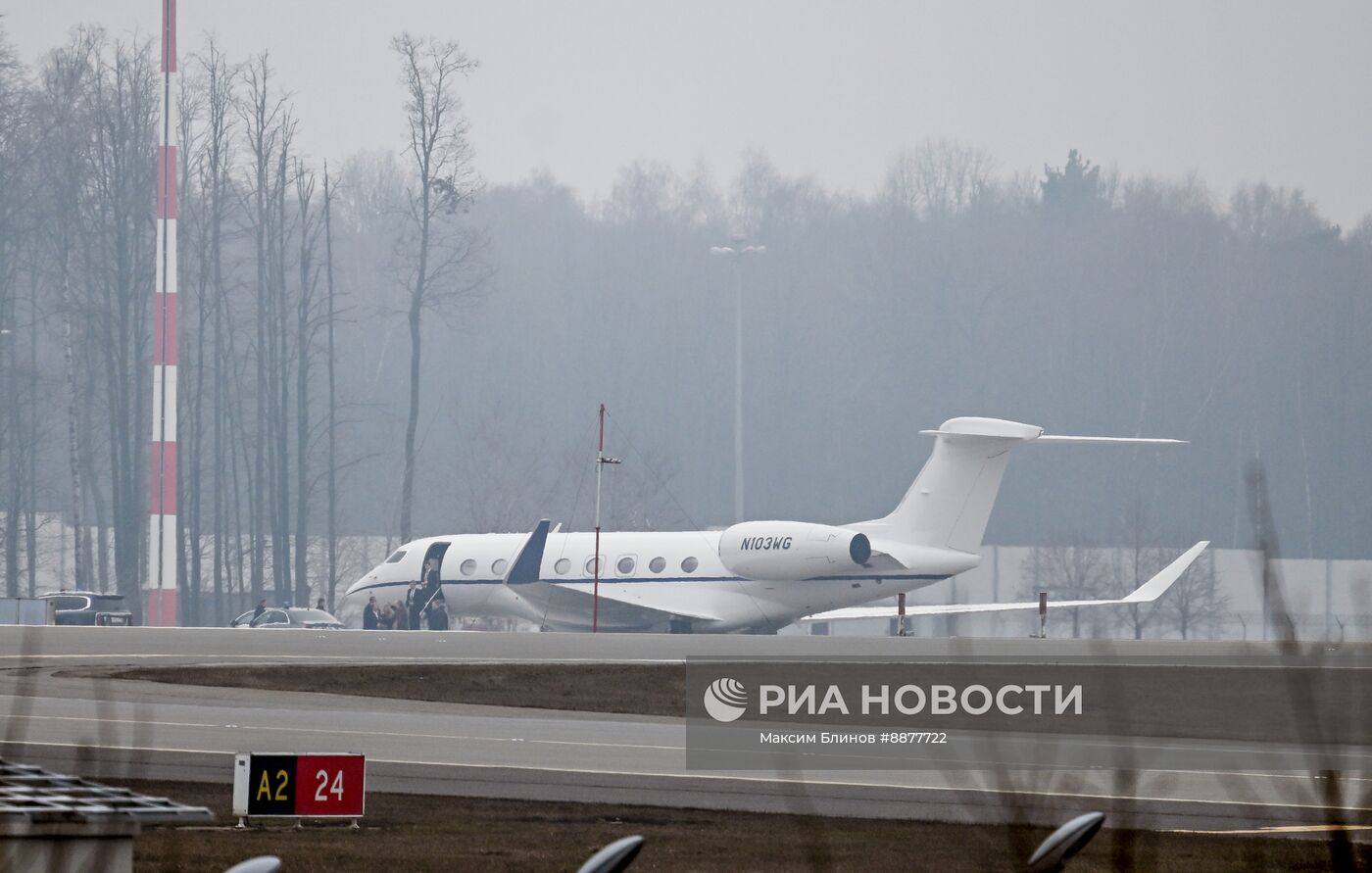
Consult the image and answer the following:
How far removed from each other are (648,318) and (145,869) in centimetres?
9190

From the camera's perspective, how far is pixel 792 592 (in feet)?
121

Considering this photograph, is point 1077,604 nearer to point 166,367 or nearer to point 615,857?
point 166,367

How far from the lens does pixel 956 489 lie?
121 feet

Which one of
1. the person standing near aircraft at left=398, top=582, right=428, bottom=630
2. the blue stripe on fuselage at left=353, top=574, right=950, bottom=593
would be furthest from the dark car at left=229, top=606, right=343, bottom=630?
the person standing near aircraft at left=398, top=582, right=428, bottom=630

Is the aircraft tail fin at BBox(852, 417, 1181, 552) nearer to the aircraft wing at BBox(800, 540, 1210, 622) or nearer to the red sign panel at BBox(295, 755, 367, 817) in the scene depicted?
the aircraft wing at BBox(800, 540, 1210, 622)

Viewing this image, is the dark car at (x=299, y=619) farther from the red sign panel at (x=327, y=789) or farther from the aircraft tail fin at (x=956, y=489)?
the red sign panel at (x=327, y=789)

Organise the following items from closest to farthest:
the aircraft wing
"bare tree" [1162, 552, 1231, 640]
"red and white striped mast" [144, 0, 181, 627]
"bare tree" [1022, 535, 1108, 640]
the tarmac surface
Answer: the tarmac surface → the aircraft wing → "red and white striped mast" [144, 0, 181, 627] → "bare tree" [1162, 552, 1231, 640] → "bare tree" [1022, 535, 1108, 640]

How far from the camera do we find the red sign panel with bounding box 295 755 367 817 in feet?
43.9

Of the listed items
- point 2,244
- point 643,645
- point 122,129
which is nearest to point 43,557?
point 2,244

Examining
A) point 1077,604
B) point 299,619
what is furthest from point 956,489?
point 299,619

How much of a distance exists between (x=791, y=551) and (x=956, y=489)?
10.8 feet

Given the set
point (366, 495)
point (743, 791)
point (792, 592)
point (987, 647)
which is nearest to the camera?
point (743, 791)

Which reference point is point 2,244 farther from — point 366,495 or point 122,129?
point 366,495

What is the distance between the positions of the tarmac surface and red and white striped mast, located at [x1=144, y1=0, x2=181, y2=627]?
27322 millimetres
